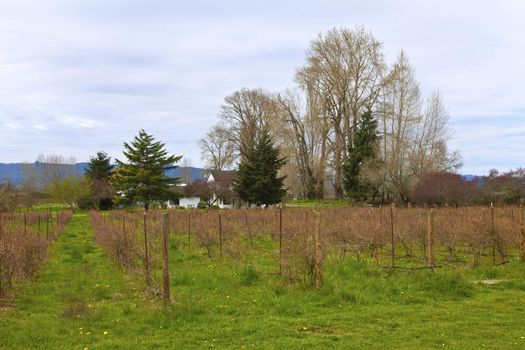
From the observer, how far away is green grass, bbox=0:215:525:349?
6.60 m

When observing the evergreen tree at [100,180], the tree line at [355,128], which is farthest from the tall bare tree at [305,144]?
the evergreen tree at [100,180]

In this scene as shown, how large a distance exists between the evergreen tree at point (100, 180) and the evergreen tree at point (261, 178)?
648 inches

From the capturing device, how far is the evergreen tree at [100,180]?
173 feet

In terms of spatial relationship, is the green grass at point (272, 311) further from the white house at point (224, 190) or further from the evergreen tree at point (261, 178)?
the white house at point (224, 190)

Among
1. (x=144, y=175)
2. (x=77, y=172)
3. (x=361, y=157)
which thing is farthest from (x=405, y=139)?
(x=77, y=172)

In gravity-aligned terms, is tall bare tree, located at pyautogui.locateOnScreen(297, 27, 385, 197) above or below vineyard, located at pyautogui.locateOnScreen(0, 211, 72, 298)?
above

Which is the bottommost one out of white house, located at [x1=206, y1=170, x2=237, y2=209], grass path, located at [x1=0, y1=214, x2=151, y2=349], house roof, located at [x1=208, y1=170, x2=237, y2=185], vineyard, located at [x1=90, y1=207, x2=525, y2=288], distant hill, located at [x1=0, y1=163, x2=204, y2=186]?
grass path, located at [x1=0, y1=214, x2=151, y2=349]

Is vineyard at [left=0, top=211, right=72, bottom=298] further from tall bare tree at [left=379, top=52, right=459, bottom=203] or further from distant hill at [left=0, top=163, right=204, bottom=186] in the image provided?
distant hill at [left=0, top=163, right=204, bottom=186]

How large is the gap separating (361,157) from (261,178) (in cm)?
962

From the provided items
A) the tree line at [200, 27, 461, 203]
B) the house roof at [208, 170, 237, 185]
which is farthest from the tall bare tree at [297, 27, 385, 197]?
the house roof at [208, 170, 237, 185]

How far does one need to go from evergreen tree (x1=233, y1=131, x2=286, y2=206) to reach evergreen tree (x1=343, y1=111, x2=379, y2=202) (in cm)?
666

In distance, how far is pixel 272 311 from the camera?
8.18 m

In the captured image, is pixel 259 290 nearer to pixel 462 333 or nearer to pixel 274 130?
pixel 462 333

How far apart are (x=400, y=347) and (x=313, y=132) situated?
44338mm
